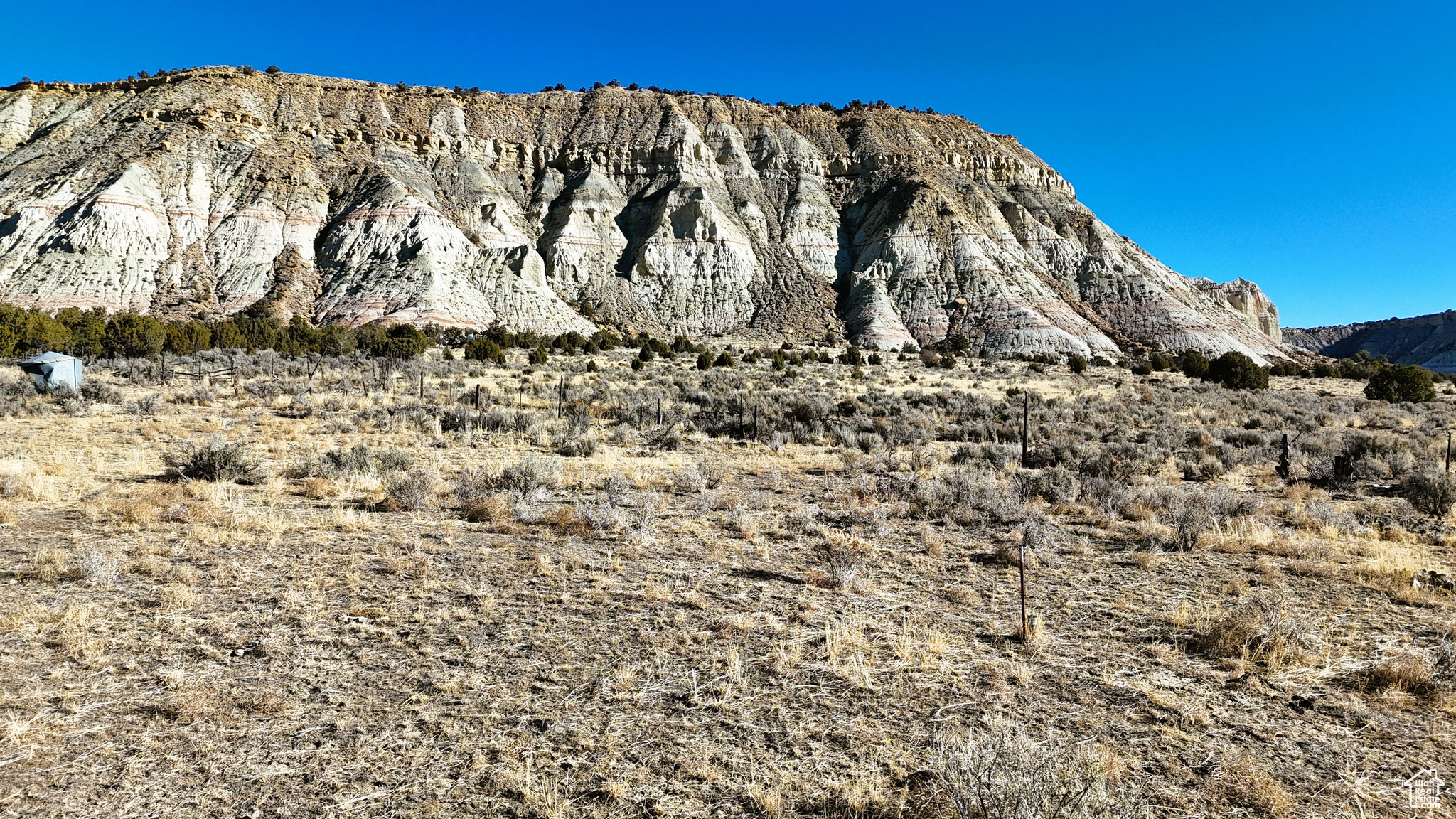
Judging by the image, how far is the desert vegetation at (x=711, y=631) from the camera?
3539 millimetres

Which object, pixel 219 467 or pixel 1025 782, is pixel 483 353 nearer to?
pixel 219 467

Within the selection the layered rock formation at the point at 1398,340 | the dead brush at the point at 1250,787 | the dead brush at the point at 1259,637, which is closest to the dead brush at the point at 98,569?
the dead brush at the point at 1250,787

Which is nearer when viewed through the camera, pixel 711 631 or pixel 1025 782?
pixel 1025 782

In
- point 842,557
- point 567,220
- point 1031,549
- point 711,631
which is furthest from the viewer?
point 567,220

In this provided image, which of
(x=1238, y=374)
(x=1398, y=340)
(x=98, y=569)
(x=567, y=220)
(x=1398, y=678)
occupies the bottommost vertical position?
(x=1398, y=678)

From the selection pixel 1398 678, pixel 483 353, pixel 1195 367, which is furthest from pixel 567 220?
pixel 1398 678

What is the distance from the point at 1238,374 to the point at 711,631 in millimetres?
37182

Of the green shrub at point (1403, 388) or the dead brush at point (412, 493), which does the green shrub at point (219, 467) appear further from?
the green shrub at point (1403, 388)

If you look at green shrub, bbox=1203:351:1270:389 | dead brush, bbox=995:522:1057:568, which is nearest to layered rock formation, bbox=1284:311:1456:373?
green shrub, bbox=1203:351:1270:389

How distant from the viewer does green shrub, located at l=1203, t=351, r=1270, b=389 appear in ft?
106

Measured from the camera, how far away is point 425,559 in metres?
6.99

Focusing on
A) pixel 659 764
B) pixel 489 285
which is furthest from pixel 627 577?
pixel 489 285

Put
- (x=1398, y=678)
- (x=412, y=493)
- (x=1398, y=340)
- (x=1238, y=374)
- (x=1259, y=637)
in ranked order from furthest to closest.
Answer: (x=1398, y=340), (x=1238, y=374), (x=412, y=493), (x=1259, y=637), (x=1398, y=678)

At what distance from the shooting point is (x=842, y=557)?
729cm
